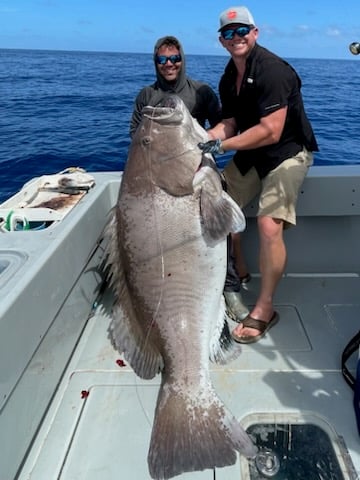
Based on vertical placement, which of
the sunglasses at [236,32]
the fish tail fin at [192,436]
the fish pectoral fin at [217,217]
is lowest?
the fish tail fin at [192,436]

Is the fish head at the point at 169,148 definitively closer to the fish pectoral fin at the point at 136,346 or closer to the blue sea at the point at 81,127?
the fish pectoral fin at the point at 136,346

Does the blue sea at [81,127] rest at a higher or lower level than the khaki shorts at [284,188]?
lower

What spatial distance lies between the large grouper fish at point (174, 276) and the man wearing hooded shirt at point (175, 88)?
1.69m

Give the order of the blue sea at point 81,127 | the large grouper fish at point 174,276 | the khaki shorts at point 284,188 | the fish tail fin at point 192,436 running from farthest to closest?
the blue sea at point 81,127 < the khaki shorts at point 284,188 < the large grouper fish at point 174,276 < the fish tail fin at point 192,436

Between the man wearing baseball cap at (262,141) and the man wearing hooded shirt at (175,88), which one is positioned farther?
the man wearing hooded shirt at (175,88)

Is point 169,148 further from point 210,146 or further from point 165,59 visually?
point 165,59

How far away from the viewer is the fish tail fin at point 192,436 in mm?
1725

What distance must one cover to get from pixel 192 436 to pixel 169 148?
124cm

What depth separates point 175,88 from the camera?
372 cm

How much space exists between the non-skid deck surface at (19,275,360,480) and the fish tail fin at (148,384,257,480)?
0.34 meters

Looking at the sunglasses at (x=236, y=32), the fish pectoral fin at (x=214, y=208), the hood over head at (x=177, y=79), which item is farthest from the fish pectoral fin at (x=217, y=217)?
the hood over head at (x=177, y=79)

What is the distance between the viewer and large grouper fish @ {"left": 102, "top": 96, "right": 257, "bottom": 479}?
188 centimetres

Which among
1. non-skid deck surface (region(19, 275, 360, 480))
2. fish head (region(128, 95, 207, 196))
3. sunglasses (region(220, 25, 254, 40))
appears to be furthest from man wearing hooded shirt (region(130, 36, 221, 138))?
non-skid deck surface (region(19, 275, 360, 480))

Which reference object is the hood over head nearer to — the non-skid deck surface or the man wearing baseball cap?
the man wearing baseball cap
